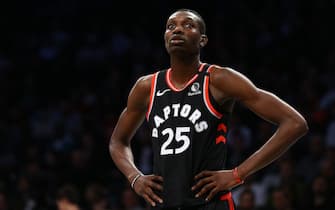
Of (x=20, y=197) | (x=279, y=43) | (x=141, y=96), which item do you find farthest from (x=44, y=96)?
(x=141, y=96)

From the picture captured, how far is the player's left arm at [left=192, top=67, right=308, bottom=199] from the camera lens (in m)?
3.70

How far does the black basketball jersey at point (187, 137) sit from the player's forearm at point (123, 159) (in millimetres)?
278

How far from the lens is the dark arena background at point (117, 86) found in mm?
8148

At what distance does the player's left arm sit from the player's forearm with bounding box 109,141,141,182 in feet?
1.73

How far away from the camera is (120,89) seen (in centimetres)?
1066

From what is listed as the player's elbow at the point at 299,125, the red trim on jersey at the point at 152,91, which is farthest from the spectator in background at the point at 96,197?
the player's elbow at the point at 299,125

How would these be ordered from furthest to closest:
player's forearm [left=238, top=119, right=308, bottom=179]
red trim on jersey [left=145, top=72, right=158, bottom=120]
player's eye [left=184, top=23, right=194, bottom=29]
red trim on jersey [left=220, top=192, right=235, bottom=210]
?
1. red trim on jersey [left=145, top=72, right=158, bottom=120]
2. player's eye [left=184, top=23, right=194, bottom=29]
3. red trim on jersey [left=220, top=192, right=235, bottom=210]
4. player's forearm [left=238, top=119, right=308, bottom=179]

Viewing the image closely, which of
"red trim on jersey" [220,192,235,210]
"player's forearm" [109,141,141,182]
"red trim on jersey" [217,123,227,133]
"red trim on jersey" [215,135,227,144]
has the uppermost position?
"red trim on jersey" [217,123,227,133]

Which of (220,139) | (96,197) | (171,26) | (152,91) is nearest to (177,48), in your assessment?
(171,26)

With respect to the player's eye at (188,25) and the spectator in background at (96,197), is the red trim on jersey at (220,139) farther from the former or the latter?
the spectator in background at (96,197)

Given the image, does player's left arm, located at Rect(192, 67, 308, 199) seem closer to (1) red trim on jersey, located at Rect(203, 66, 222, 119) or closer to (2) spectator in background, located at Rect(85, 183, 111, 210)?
(1) red trim on jersey, located at Rect(203, 66, 222, 119)

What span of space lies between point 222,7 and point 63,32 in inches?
110

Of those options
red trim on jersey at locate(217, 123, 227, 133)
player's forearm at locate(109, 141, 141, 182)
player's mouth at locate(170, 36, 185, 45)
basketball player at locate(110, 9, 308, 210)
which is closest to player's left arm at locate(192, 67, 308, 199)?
basketball player at locate(110, 9, 308, 210)

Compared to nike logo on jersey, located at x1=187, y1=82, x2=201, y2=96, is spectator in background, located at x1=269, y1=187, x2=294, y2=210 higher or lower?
lower
